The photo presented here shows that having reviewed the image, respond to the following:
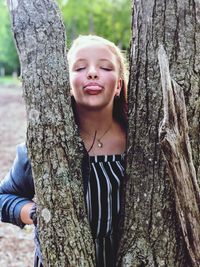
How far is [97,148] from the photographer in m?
2.34

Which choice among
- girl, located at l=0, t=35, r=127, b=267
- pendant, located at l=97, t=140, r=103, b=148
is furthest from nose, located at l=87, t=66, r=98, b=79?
pendant, located at l=97, t=140, r=103, b=148

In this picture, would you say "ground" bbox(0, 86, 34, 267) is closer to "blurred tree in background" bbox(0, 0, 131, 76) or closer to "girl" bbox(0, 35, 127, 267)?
"girl" bbox(0, 35, 127, 267)

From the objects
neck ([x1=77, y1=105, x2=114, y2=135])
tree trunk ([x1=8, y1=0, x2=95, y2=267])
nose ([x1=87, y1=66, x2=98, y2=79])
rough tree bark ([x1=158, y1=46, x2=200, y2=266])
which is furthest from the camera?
neck ([x1=77, y1=105, x2=114, y2=135])

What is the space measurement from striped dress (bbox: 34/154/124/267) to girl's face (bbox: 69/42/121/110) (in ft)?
0.90

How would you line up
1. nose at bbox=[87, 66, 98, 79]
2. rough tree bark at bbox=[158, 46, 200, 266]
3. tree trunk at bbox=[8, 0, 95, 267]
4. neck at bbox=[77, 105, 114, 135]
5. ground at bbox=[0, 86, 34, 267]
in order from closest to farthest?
rough tree bark at bbox=[158, 46, 200, 266], tree trunk at bbox=[8, 0, 95, 267], nose at bbox=[87, 66, 98, 79], neck at bbox=[77, 105, 114, 135], ground at bbox=[0, 86, 34, 267]

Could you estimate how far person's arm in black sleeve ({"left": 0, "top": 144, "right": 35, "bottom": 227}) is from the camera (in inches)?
93.1

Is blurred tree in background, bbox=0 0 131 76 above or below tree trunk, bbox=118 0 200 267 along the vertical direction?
above

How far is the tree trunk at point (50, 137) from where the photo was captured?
82.0 inches

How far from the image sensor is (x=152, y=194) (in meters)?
2.19

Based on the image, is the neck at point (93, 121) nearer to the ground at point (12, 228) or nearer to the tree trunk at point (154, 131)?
the tree trunk at point (154, 131)

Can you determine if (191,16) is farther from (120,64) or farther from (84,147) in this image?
(84,147)

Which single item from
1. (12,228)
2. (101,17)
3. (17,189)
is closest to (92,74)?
(17,189)

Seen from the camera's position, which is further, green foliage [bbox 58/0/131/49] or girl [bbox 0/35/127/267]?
green foliage [bbox 58/0/131/49]

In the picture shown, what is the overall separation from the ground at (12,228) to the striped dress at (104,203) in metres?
3.43
